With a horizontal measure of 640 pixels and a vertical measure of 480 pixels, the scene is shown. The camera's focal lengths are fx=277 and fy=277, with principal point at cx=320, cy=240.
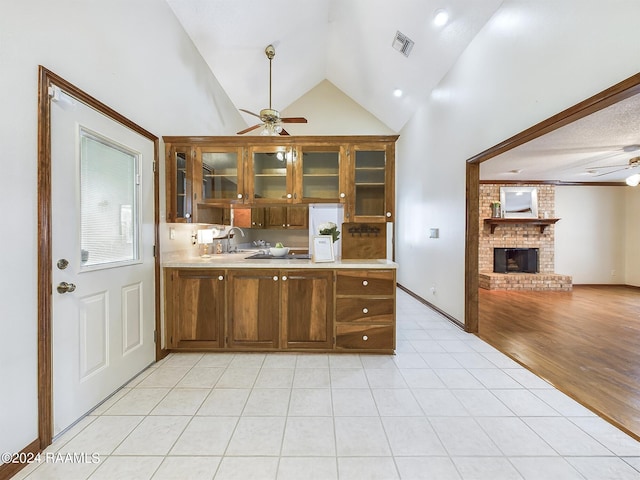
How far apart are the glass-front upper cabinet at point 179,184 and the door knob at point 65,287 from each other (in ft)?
3.83

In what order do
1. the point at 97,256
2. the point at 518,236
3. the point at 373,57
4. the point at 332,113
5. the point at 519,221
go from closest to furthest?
the point at 97,256 → the point at 373,57 → the point at 519,221 → the point at 332,113 → the point at 518,236

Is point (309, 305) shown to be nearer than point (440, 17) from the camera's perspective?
Yes

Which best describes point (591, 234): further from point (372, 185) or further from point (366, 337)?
point (366, 337)

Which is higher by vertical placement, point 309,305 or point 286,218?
point 286,218

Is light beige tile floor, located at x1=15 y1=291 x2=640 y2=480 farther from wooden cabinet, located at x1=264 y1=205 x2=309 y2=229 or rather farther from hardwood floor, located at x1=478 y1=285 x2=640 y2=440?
wooden cabinet, located at x1=264 y1=205 x2=309 y2=229

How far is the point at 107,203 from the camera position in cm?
203

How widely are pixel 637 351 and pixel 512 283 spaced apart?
3478 mm

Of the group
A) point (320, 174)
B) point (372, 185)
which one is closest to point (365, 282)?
point (372, 185)

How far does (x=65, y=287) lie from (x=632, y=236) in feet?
32.5

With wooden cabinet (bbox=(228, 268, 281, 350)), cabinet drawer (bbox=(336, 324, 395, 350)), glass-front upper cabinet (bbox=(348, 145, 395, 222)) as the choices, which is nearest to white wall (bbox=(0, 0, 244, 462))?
wooden cabinet (bbox=(228, 268, 281, 350))

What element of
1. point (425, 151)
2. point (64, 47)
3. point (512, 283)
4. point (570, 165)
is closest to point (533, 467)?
point (64, 47)

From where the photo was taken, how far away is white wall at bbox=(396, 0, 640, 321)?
68.6 inches

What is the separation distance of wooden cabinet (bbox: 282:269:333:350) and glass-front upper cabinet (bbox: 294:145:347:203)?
78cm

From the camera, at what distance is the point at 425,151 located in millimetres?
4672
